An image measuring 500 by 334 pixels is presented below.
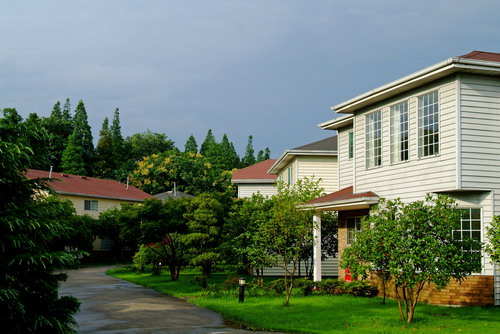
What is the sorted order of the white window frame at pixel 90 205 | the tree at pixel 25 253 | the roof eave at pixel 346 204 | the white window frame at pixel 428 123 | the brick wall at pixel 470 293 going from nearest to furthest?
the tree at pixel 25 253
the brick wall at pixel 470 293
the white window frame at pixel 428 123
the roof eave at pixel 346 204
the white window frame at pixel 90 205

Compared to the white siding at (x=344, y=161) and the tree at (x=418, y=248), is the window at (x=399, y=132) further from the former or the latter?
the tree at (x=418, y=248)

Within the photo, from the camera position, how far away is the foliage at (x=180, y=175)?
6481cm

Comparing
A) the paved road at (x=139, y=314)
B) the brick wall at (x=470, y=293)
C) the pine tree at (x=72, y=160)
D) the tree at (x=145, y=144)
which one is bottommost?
the paved road at (x=139, y=314)

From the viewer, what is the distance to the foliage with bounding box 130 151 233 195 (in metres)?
64.8

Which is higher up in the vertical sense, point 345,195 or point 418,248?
point 345,195

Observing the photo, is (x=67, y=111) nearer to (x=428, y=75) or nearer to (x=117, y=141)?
(x=117, y=141)

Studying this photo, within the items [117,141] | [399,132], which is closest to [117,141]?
[117,141]

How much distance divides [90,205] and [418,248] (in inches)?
1723

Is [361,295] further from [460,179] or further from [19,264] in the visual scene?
[19,264]

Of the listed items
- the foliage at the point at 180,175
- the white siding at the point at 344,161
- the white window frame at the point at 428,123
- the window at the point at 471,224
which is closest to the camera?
the window at the point at 471,224

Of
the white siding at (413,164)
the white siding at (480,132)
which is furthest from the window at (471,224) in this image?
the white siding at (413,164)

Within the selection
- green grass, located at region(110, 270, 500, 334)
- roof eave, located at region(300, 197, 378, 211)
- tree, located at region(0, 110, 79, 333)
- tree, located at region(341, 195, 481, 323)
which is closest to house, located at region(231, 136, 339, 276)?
roof eave, located at region(300, 197, 378, 211)

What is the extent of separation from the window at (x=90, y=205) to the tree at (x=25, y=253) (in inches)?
1716

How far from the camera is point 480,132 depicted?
16.2 meters
